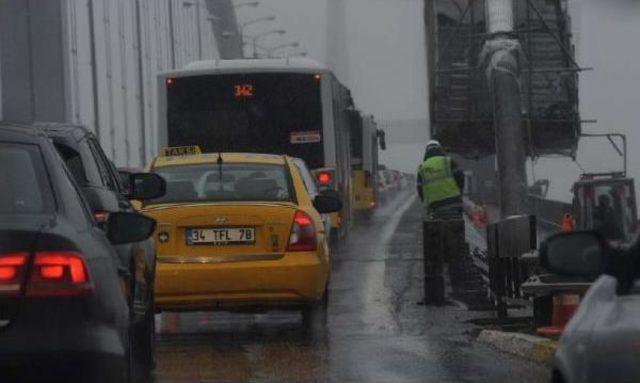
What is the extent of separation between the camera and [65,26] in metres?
47.4

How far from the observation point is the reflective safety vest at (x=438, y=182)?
22.7 m

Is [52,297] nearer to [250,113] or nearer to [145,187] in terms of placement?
[145,187]

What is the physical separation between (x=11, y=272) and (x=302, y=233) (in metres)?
7.83

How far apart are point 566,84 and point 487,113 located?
201 cm

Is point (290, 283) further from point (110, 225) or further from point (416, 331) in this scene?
point (110, 225)

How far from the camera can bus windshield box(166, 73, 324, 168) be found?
26531 mm

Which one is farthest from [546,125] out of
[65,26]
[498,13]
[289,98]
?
[65,26]

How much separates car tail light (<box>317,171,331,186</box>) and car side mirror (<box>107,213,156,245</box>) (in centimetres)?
1843

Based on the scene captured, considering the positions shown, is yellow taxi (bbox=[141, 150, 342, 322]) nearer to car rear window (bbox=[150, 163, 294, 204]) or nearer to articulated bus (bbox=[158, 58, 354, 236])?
car rear window (bbox=[150, 163, 294, 204])

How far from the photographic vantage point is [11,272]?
598 cm

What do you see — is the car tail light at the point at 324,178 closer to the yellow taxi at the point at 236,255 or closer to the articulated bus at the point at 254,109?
the articulated bus at the point at 254,109

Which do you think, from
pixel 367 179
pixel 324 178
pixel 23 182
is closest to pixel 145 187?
pixel 23 182

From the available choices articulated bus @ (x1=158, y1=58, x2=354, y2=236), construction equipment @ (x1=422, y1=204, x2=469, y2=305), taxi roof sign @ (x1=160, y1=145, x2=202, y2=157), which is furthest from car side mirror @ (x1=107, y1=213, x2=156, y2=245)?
articulated bus @ (x1=158, y1=58, x2=354, y2=236)

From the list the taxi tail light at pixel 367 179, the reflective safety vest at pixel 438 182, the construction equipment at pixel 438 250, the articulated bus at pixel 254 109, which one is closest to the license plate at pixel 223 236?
the construction equipment at pixel 438 250
